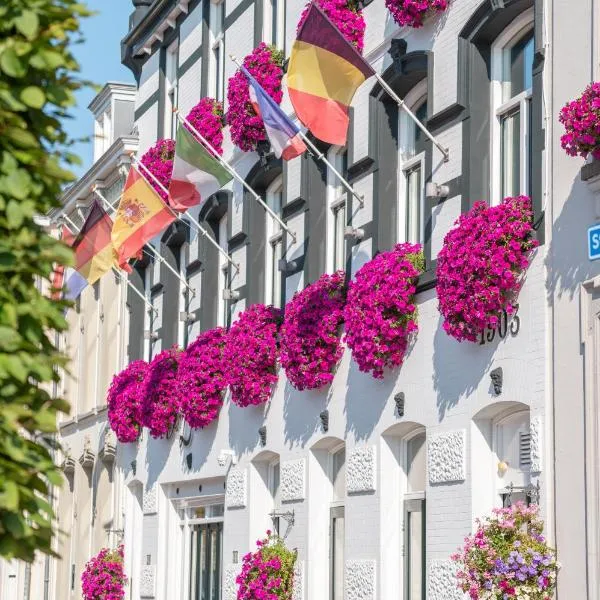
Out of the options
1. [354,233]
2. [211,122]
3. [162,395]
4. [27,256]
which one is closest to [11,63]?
[27,256]

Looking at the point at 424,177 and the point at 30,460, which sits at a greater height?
the point at 424,177

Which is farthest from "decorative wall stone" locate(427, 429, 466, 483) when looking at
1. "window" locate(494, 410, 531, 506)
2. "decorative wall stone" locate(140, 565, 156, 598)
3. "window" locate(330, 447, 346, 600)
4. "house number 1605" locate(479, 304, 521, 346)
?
"decorative wall stone" locate(140, 565, 156, 598)

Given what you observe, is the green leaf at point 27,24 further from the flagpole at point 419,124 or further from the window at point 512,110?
the flagpole at point 419,124

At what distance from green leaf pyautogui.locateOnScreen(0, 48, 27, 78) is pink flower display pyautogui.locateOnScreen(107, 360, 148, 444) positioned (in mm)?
19346

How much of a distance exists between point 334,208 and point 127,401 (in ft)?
26.3

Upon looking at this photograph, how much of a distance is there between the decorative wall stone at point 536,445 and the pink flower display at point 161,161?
1359 cm

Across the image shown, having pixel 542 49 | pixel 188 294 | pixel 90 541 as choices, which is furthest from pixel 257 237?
pixel 90 541

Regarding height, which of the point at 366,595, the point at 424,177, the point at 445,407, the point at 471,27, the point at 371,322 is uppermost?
the point at 471,27

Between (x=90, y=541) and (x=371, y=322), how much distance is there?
16.1 metres

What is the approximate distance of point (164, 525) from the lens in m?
25.5

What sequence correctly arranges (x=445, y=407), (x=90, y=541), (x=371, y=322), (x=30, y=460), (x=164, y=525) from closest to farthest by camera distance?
1. (x=30, y=460)
2. (x=445, y=407)
3. (x=371, y=322)
4. (x=164, y=525)
5. (x=90, y=541)

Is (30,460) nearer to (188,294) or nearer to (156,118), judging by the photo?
(188,294)

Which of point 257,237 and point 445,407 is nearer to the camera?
point 445,407

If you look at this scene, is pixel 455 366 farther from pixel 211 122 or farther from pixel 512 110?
pixel 211 122
